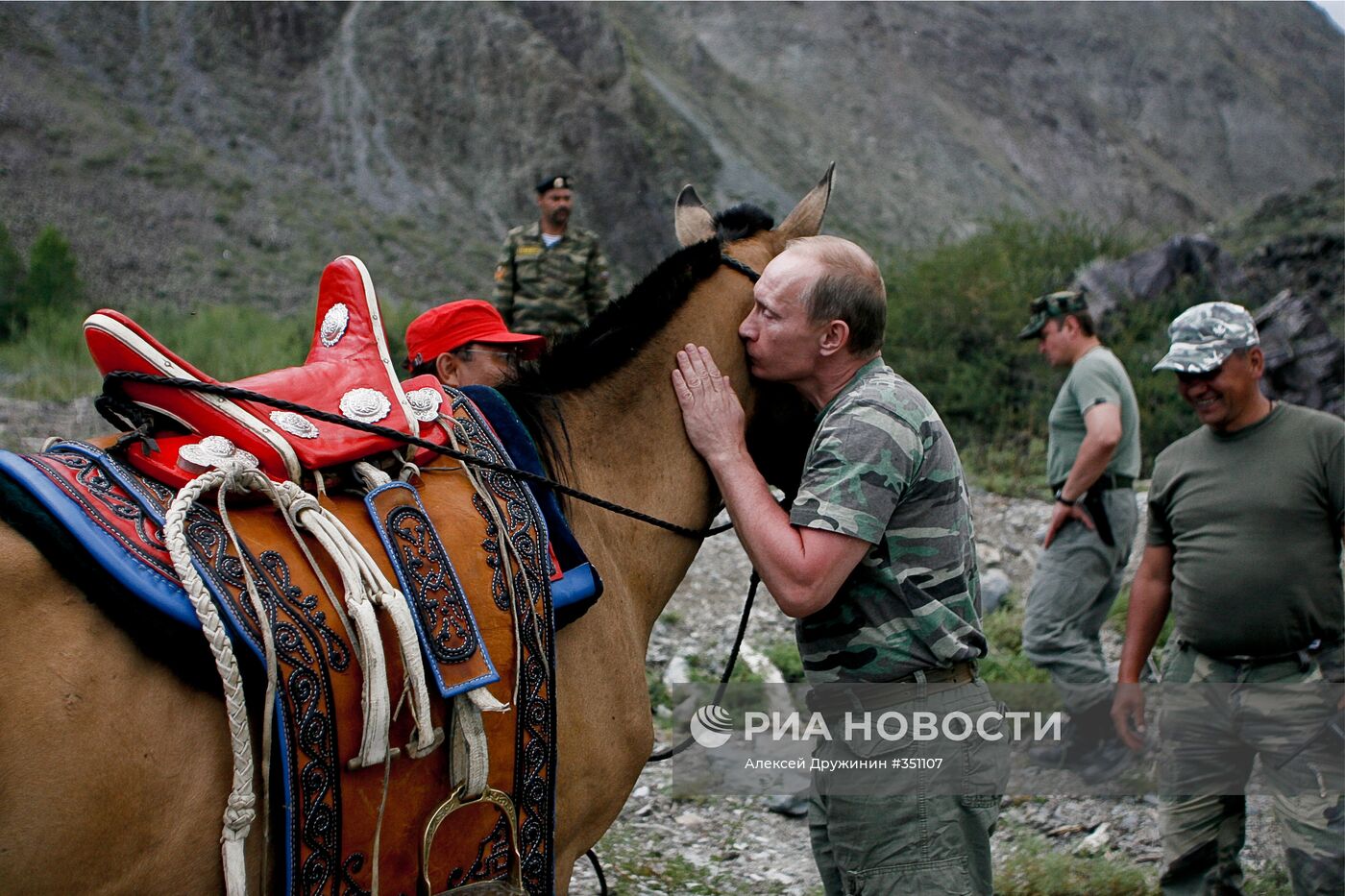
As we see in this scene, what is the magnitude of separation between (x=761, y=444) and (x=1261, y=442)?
1.88 meters

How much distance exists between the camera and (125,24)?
1677 centimetres

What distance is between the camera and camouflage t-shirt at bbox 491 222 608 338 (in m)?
7.49

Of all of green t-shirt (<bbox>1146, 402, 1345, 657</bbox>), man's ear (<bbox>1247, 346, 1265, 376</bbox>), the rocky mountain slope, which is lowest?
green t-shirt (<bbox>1146, 402, 1345, 657</bbox>)

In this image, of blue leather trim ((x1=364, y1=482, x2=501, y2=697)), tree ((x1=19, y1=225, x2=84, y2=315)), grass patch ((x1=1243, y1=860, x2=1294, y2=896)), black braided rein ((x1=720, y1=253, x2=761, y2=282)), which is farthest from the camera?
tree ((x1=19, y1=225, x2=84, y2=315))

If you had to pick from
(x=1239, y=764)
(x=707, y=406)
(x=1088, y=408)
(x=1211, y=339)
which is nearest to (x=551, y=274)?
(x=1088, y=408)

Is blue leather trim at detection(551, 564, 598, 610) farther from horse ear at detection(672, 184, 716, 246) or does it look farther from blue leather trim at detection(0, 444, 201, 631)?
horse ear at detection(672, 184, 716, 246)

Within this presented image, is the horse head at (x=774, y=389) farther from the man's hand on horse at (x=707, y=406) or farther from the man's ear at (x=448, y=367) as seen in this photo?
the man's ear at (x=448, y=367)

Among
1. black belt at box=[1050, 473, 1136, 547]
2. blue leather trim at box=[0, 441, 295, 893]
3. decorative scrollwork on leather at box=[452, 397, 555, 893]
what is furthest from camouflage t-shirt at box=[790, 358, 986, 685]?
black belt at box=[1050, 473, 1136, 547]

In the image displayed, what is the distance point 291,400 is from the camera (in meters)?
2.07

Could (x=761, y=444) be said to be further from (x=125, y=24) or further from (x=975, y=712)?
(x=125, y=24)

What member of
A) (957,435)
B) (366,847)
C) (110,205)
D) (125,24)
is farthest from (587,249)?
(125,24)

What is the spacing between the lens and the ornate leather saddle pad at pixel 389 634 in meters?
1.67

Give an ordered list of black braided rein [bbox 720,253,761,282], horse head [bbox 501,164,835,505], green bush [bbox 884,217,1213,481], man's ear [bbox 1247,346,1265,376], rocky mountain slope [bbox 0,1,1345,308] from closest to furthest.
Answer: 1. horse head [bbox 501,164,835,505]
2. black braided rein [bbox 720,253,761,282]
3. man's ear [bbox 1247,346,1265,376]
4. green bush [bbox 884,217,1213,481]
5. rocky mountain slope [bbox 0,1,1345,308]

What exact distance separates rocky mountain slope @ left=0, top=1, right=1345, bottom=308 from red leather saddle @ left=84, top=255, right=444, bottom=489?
11.6 metres
